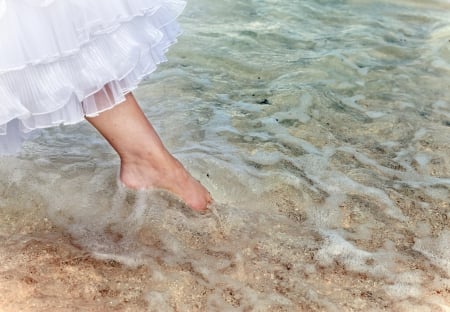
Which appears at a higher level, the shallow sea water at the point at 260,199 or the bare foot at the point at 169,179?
the bare foot at the point at 169,179

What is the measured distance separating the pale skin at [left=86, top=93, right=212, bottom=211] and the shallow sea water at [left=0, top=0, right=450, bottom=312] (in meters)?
0.05

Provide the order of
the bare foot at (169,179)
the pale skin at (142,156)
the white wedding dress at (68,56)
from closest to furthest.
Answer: the white wedding dress at (68,56)
the pale skin at (142,156)
the bare foot at (169,179)

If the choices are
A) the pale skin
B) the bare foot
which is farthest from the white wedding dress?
the bare foot

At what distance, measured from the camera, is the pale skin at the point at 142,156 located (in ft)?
6.15

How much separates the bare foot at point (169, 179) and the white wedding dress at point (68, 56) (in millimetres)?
422

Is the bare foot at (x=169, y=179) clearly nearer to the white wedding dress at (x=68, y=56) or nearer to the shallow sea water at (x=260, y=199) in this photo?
the shallow sea water at (x=260, y=199)

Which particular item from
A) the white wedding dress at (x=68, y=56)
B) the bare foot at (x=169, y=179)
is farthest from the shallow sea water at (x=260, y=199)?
the white wedding dress at (x=68, y=56)

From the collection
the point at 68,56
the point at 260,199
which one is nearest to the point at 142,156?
the point at 260,199

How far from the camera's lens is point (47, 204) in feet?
6.98

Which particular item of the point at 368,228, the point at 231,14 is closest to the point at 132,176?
the point at 368,228

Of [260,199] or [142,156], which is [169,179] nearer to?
[142,156]

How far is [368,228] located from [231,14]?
2.52m

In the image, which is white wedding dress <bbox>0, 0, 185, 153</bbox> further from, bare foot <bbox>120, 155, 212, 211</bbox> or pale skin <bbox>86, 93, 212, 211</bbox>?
bare foot <bbox>120, 155, 212, 211</bbox>

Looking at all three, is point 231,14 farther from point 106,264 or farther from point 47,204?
point 106,264
